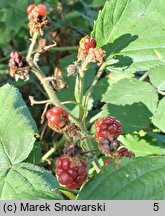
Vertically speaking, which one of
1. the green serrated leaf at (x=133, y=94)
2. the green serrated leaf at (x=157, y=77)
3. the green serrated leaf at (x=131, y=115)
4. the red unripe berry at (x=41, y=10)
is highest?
the red unripe berry at (x=41, y=10)

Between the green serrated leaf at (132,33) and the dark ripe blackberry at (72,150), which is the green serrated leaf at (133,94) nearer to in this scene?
the green serrated leaf at (132,33)

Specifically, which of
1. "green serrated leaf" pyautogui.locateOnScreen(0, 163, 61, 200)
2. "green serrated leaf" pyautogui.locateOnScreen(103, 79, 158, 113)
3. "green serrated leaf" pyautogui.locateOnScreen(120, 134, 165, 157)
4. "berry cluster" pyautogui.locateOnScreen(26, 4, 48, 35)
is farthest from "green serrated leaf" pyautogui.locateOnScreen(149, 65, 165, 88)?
"green serrated leaf" pyautogui.locateOnScreen(0, 163, 61, 200)

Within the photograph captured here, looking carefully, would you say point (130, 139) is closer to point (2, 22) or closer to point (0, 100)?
point (0, 100)

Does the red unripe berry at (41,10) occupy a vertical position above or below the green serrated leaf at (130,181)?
above

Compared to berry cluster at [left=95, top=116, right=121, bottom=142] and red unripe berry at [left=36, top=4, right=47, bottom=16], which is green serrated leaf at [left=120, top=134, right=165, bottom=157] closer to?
berry cluster at [left=95, top=116, right=121, bottom=142]

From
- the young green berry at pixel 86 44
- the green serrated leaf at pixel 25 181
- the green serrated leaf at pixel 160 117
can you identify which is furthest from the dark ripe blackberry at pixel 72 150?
the green serrated leaf at pixel 160 117

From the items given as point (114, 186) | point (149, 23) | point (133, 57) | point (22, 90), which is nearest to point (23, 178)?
point (114, 186)

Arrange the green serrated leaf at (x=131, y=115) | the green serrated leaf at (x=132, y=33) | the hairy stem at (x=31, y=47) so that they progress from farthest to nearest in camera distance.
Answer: the green serrated leaf at (x=131, y=115)
the green serrated leaf at (x=132, y=33)
the hairy stem at (x=31, y=47)
